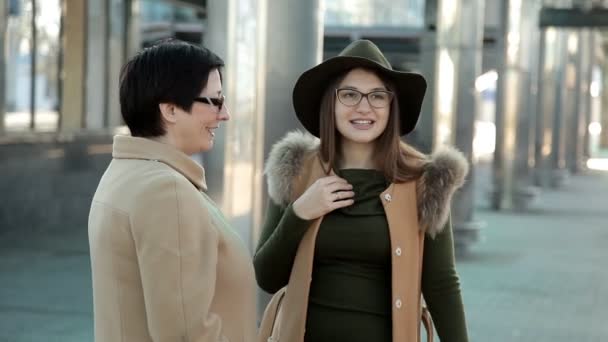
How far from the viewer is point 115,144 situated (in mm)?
2518

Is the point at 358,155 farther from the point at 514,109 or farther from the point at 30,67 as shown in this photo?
the point at 514,109

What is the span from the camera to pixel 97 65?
698 inches

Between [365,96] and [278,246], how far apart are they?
0.56 meters

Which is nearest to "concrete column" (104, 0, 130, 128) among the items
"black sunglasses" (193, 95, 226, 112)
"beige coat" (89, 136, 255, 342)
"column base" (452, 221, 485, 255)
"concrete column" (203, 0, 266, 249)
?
"column base" (452, 221, 485, 255)

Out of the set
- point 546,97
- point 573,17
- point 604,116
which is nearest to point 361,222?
point 573,17

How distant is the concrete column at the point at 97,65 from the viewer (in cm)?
1748

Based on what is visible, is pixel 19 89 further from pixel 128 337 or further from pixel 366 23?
pixel 366 23

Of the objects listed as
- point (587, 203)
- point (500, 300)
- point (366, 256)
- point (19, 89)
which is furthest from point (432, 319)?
point (587, 203)

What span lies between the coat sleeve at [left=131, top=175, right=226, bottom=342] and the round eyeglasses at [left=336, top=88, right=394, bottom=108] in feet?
3.44

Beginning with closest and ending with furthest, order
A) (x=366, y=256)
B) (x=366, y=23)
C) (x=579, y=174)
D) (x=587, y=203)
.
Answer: (x=366, y=256)
(x=587, y=203)
(x=366, y=23)
(x=579, y=174)

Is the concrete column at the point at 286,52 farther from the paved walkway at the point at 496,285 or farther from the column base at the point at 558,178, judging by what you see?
the column base at the point at 558,178

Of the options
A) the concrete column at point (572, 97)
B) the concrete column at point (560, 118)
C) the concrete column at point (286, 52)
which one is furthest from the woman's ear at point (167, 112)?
the concrete column at point (572, 97)

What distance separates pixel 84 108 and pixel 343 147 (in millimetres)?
14597

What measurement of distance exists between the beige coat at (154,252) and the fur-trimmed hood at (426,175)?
92 cm
